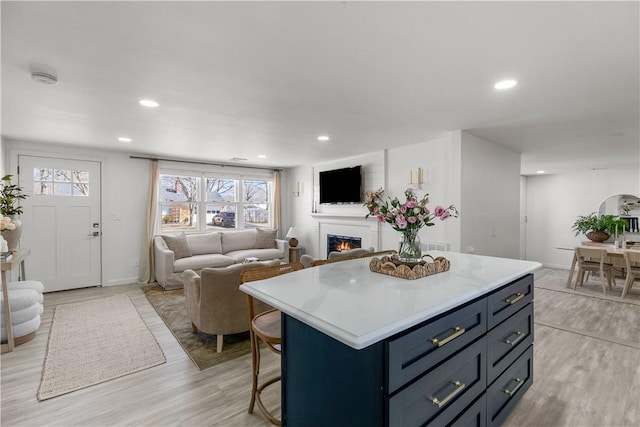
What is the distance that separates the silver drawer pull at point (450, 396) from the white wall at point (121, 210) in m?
5.81

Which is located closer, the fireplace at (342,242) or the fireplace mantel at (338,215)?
the fireplace mantel at (338,215)

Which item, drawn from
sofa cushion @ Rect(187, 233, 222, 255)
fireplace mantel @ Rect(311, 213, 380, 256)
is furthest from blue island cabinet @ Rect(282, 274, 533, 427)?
sofa cushion @ Rect(187, 233, 222, 255)

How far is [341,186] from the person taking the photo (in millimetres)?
5930

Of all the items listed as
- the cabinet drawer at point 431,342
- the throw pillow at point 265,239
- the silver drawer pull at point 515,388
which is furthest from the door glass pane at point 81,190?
the silver drawer pull at point 515,388

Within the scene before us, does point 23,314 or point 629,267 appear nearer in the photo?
point 23,314

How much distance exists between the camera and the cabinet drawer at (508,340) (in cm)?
167

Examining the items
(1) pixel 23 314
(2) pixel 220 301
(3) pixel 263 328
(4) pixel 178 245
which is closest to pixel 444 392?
(3) pixel 263 328

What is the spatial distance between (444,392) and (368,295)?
0.53 m

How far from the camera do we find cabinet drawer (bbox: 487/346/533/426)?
1.71 meters

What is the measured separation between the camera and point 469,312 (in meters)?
1.48

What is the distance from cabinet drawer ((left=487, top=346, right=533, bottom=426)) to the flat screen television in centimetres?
383

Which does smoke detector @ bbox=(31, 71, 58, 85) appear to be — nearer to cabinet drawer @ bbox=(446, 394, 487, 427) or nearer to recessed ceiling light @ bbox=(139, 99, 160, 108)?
recessed ceiling light @ bbox=(139, 99, 160, 108)

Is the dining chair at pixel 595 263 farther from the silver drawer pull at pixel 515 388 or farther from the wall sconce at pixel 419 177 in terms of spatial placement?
the silver drawer pull at pixel 515 388

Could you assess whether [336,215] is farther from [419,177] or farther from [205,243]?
[205,243]
